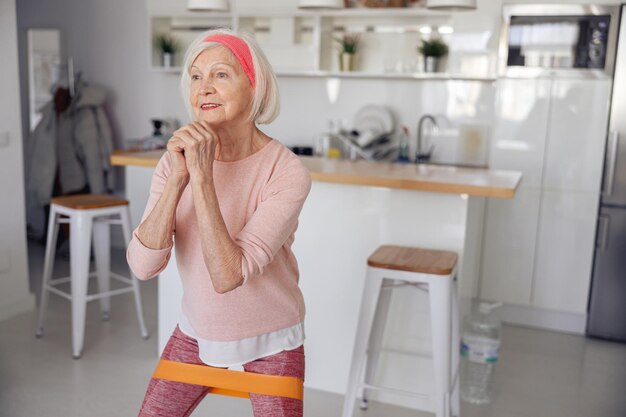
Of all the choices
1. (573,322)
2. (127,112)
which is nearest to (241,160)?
(573,322)

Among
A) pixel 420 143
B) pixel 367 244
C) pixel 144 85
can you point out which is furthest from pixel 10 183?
pixel 420 143

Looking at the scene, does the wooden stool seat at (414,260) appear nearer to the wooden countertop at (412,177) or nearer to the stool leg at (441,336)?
the stool leg at (441,336)

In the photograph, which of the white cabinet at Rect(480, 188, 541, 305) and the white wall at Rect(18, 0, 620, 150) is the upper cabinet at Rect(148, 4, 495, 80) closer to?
the white wall at Rect(18, 0, 620, 150)

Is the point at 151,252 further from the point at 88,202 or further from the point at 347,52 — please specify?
the point at 347,52

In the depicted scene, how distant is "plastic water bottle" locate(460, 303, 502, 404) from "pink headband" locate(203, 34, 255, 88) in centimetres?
196

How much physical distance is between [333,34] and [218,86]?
3.71 meters

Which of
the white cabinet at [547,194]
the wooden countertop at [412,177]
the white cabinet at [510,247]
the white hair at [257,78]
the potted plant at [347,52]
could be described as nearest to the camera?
the white hair at [257,78]

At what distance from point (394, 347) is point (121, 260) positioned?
10.5 feet

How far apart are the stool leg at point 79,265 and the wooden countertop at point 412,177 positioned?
0.42 m

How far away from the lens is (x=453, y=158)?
4734 mm

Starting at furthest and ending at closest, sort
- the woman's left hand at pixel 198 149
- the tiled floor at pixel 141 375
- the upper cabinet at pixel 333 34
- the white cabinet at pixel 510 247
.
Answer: the upper cabinet at pixel 333 34 < the white cabinet at pixel 510 247 < the tiled floor at pixel 141 375 < the woman's left hand at pixel 198 149

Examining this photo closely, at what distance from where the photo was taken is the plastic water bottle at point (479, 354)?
2.92 meters

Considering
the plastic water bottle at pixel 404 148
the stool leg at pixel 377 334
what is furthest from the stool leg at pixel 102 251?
the plastic water bottle at pixel 404 148

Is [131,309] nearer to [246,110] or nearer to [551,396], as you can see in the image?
[551,396]
